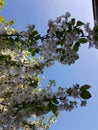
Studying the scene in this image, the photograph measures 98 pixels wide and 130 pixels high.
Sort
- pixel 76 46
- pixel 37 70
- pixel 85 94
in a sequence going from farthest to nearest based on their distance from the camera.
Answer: pixel 37 70 < pixel 76 46 < pixel 85 94

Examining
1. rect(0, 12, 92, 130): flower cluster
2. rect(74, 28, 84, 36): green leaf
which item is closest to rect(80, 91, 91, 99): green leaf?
rect(0, 12, 92, 130): flower cluster

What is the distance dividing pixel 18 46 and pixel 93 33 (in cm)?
230

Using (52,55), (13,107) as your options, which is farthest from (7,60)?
(13,107)

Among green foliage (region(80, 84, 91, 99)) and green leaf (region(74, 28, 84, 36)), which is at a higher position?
green leaf (region(74, 28, 84, 36))

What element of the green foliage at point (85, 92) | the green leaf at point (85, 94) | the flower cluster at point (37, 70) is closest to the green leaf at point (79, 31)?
the flower cluster at point (37, 70)

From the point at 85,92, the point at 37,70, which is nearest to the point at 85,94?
the point at 85,92

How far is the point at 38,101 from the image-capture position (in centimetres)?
823

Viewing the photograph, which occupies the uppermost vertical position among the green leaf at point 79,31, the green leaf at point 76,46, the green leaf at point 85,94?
the green leaf at point 79,31

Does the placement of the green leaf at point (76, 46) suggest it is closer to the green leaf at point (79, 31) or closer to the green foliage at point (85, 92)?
the green leaf at point (79, 31)

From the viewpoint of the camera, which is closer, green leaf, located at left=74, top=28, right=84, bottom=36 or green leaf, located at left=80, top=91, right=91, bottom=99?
green leaf, located at left=80, top=91, right=91, bottom=99

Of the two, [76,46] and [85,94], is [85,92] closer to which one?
[85,94]

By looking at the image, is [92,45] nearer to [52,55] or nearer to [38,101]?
[52,55]

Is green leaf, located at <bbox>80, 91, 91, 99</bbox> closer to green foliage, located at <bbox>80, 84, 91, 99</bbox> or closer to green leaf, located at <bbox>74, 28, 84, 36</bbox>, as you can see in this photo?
green foliage, located at <bbox>80, 84, 91, 99</bbox>

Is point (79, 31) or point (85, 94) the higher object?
point (79, 31)
